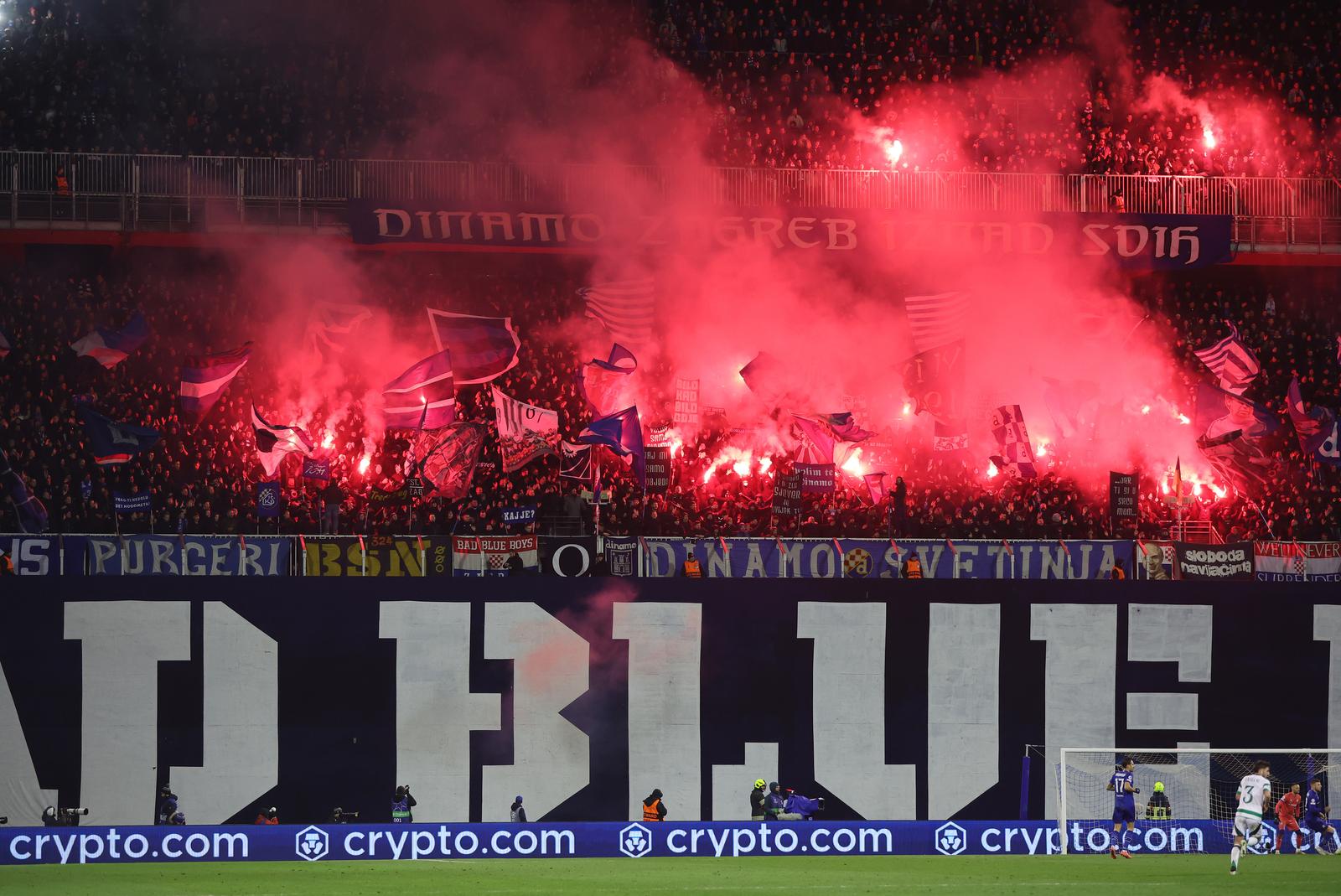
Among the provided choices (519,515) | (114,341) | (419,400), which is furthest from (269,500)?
(114,341)

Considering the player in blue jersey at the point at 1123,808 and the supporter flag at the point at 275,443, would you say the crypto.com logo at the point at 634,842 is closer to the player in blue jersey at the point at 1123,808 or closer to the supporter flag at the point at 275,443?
the player in blue jersey at the point at 1123,808

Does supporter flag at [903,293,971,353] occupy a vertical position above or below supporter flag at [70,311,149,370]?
above

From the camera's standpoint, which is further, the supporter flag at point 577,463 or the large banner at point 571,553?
the supporter flag at point 577,463

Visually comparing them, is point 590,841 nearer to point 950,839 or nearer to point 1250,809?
point 950,839

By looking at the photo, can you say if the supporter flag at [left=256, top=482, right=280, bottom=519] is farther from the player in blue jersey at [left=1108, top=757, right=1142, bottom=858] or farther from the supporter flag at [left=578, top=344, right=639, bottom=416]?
the player in blue jersey at [left=1108, top=757, right=1142, bottom=858]

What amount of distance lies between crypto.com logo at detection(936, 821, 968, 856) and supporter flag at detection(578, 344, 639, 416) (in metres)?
12.1

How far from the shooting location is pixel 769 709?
26094mm

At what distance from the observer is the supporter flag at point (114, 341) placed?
95.0 feet

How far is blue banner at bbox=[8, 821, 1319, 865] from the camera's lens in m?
20.6

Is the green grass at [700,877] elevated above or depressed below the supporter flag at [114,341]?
below

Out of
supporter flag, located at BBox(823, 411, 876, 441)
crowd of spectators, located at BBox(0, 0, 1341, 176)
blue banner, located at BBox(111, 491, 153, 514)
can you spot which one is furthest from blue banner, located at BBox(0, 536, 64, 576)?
supporter flag, located at BBox(823, 411, 876, 441)

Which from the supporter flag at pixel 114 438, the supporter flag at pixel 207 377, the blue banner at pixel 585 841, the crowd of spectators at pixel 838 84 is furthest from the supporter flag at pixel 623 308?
the blue banner at pixel 585 841

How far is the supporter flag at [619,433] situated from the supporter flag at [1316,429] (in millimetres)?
12748

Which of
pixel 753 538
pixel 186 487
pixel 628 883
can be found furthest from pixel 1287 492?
pixel 186 487
